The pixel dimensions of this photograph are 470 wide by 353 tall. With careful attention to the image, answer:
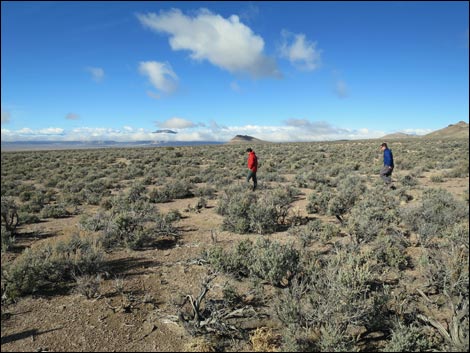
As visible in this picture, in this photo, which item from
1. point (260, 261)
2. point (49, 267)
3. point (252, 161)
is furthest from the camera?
point (252, 161)

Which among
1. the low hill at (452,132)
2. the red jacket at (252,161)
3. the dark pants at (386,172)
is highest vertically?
the low hill at (452,132)

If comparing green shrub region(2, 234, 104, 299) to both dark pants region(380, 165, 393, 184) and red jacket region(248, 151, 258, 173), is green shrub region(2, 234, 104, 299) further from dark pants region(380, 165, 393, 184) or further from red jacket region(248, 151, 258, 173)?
dark pants region(380, 165, 393, 184)

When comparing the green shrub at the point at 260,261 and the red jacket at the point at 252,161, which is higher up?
the red jacket at the point at 252,161

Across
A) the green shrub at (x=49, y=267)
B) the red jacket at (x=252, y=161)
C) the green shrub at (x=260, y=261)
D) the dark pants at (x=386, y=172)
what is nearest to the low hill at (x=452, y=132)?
the dark pants at (x=386, y=172)

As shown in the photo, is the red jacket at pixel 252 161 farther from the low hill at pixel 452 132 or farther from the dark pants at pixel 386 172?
the low hill at pixel 452 132

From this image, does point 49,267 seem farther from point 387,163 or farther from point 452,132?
point 452,132

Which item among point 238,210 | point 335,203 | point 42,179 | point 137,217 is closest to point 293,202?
point 335,203

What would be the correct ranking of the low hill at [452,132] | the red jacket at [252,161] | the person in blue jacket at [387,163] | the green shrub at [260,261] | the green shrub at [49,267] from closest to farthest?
the green shrub at [49,267] < the green shrub at [260,261] < the person in blue jacket at [387,163] < the red jacket at [252,161] < the low hill at [452,132]

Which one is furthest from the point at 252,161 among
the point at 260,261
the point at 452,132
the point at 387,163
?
the point at 452,132

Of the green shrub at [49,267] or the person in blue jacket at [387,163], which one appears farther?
the person in blue jacket at [387,163]

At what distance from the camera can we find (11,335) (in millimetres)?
4559

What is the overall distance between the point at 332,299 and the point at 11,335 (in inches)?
187

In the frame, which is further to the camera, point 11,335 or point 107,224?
point 107,224

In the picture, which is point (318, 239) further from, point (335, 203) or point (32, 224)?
point (32, 224)
